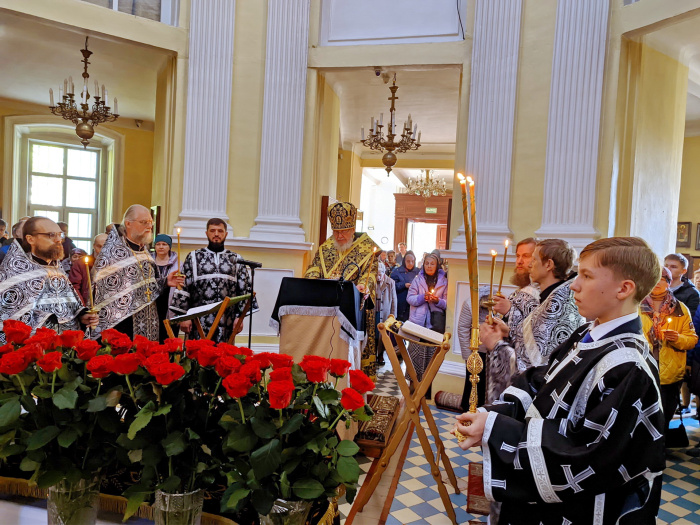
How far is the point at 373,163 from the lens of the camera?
45.8 ft

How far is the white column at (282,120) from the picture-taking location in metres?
6.72

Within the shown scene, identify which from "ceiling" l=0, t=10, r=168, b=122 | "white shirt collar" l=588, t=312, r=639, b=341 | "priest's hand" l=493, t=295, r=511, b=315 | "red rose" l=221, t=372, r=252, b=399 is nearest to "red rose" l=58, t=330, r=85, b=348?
"red rose" l=221, t=372, r=252, b=399

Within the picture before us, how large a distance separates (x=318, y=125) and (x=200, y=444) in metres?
6.07

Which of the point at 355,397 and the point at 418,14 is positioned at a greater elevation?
the point at 418,14

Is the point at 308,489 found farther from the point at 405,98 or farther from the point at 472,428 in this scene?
the point at 405,98

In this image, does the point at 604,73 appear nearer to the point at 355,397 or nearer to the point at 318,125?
the point at 318,125

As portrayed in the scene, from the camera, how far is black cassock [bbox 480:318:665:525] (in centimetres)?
150

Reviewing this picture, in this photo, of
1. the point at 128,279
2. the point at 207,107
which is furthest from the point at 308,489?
the point at 207,107

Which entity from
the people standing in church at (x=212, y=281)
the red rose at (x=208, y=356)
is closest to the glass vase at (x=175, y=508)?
the red rose at (x=208, y=356)

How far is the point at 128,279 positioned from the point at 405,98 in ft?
22.0

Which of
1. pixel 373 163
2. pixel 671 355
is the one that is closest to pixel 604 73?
pixel 671 355

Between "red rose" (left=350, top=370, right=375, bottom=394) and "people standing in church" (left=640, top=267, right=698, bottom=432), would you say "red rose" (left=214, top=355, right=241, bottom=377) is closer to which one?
Answer: "red rose" (left=350, top=370, right=375, bottom=394)

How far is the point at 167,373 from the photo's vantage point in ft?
4.54

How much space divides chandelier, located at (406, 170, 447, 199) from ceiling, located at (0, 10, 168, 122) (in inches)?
351
